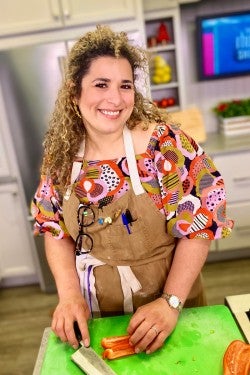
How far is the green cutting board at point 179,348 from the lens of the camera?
74cm

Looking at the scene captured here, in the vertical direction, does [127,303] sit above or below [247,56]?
below

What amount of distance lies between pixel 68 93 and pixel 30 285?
2.03m

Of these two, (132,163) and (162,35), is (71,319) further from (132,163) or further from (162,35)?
(162,35)

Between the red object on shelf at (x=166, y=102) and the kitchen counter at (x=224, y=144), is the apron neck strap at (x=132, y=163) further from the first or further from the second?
the red object on shelf at (x=166, y=102)

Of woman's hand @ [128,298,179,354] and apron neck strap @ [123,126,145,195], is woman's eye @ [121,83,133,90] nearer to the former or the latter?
apron neck strap @ [123,126,145,195]

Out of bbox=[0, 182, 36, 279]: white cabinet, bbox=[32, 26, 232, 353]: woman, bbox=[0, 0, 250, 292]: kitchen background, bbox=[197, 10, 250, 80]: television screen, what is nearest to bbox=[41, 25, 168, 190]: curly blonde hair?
→ bbox=[32, 26, 232, 353]: woman

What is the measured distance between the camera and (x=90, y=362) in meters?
0.77

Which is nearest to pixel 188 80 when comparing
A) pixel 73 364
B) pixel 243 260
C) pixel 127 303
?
pixel 243 260

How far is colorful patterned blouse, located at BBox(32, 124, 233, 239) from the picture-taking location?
88cm

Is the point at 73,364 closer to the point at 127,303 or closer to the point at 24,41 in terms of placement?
the point at 127,303

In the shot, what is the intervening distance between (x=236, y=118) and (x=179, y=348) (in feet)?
6.70

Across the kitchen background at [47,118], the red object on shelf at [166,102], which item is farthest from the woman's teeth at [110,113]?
the red object on shelf at [166,102]

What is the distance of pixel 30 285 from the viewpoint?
105 inches

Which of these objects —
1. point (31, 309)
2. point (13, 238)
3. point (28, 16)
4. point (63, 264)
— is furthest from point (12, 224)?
point (63, 264)
